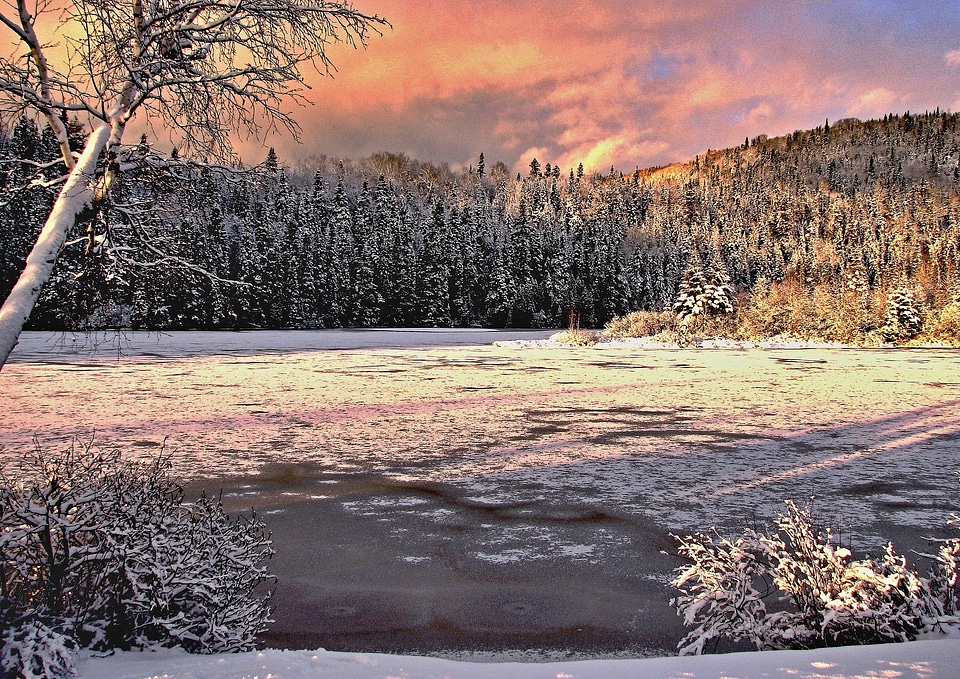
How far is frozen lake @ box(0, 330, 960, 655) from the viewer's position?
4137 mm

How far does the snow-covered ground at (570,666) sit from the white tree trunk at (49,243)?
1.60 m

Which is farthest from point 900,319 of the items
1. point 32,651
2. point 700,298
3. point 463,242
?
point 463,242

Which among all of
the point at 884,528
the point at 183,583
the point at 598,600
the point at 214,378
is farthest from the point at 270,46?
→ the point at 214,378

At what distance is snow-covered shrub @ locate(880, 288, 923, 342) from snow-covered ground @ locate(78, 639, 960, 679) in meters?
42.7

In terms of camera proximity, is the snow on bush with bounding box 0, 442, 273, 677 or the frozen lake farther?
the frozen lake

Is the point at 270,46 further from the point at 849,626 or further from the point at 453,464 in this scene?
the point at 453,464

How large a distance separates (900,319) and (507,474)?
41.9 metres

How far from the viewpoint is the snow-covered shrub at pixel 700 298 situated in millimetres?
45531

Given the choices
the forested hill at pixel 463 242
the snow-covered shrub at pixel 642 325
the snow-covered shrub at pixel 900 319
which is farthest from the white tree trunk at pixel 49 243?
the snow-covered shrub at pixel 900 319

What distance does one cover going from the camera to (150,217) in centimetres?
430

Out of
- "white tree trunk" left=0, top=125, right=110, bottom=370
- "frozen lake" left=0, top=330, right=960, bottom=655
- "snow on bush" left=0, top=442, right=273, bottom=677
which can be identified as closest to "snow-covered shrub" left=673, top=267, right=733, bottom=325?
"frozen lake" left=0, top=330, right=960, bottom=655

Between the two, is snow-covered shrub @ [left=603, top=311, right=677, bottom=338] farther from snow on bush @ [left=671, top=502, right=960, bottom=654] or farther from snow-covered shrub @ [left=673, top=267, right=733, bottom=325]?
snow on bush @ [left=671, top=502, right=960, bottom=654]

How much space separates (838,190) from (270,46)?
19284 centimetres

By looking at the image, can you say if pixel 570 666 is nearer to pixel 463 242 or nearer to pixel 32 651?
pixel 32 651
